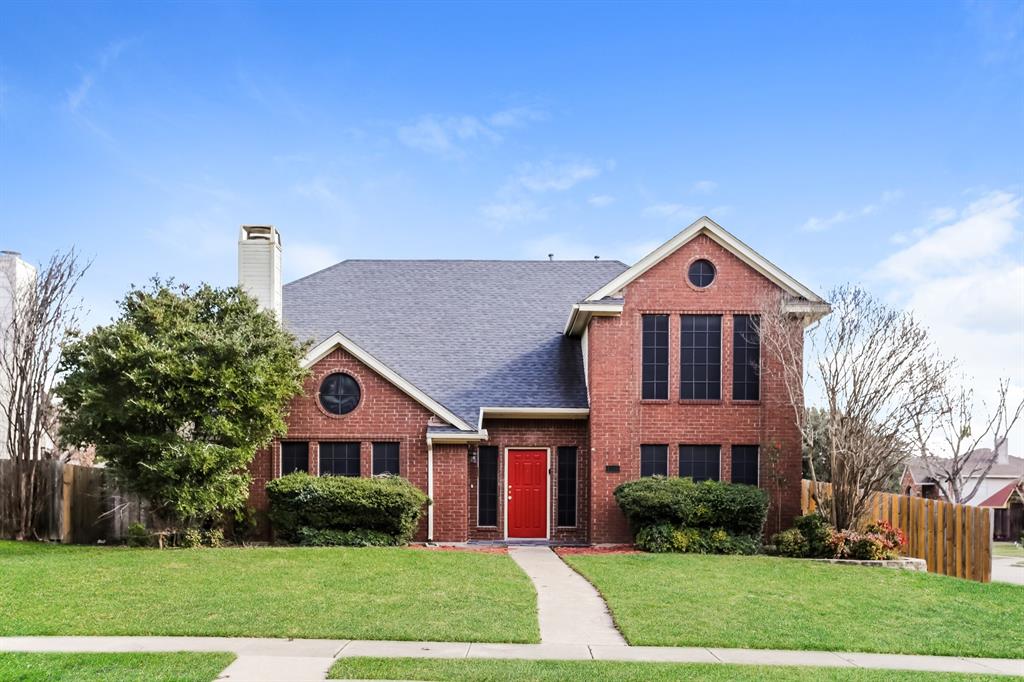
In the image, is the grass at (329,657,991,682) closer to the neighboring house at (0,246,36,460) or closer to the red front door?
the red front door

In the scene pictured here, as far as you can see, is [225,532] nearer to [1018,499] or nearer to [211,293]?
[211,293]

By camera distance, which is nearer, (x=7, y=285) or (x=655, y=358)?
(x=655, y=358)

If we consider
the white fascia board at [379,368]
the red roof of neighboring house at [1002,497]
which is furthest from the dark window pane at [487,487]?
the red roof of neighboring house at [1002,497]

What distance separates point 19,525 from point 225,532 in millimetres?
4920

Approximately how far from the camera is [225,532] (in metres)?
18.6

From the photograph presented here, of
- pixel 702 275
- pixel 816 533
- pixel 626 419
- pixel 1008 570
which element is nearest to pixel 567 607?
pixel 816 533

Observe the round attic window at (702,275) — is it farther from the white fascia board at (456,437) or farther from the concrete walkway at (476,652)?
the concrete walkway at (476,652)

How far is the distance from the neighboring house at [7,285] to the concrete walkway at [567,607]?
14631 mm

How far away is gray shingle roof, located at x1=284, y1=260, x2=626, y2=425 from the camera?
2084cm

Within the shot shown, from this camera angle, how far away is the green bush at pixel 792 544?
17547mm

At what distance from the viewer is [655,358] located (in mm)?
19828

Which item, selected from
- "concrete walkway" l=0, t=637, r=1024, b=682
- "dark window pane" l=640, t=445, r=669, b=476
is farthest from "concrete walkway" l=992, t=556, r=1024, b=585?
"concrete walkway" l=0, t=637, r=1024, b=682

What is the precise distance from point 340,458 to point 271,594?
758cm

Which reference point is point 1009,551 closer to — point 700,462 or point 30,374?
point 700,462
